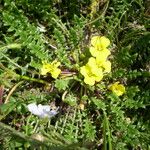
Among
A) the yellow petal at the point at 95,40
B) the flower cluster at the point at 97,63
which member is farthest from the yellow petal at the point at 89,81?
the yellow petal at the point at 95,40

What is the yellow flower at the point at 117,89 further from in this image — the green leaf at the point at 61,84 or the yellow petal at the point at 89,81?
the green leaf at the point at 61,84

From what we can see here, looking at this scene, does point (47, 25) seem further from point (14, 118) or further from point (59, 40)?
point (14, 118)

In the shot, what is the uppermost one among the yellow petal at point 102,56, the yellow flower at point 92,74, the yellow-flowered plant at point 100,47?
the yellow-flowered plant at point 100,47

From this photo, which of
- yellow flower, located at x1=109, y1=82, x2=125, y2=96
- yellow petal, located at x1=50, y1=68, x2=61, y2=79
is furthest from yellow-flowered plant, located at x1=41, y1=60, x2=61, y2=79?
yellow flower, located at x1=109, y1=82, x2=125, y2=96

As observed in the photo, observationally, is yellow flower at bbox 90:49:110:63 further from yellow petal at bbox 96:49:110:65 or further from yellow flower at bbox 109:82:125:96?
yellow flower at bbox 109:82:125:96

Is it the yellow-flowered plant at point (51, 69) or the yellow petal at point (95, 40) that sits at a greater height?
the yellow petal at point (95, 40)

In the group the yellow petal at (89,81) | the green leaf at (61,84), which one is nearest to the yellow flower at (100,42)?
the yellow petal at (89,81)
